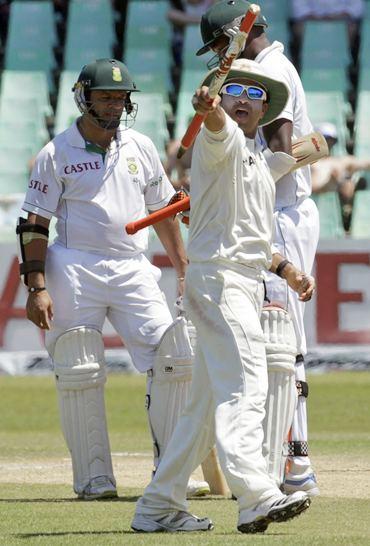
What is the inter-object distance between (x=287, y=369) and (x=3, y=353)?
8301mm

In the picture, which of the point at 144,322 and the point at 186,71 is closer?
the point at 144,322

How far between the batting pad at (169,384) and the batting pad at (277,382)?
657 mm

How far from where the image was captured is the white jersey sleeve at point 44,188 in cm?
701

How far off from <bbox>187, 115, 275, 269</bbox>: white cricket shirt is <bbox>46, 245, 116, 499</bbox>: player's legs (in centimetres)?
157

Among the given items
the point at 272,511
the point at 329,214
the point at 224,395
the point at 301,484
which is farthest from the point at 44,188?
the point at 329,214

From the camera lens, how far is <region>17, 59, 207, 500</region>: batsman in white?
6.96 m

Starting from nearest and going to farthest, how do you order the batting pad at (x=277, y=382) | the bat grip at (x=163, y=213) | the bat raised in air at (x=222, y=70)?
the bat raised in air at (x=222, y=70) < the bat grip at (x=163, y=213) < the batting pad at (x=277, y=382)

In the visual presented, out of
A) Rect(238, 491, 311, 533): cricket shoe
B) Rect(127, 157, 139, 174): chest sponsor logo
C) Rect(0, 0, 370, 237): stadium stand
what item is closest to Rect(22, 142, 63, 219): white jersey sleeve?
Rect(127, 157, 139, 174): chest sponsor logo

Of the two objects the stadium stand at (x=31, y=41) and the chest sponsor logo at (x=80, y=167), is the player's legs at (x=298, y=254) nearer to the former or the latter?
the chest sponsor logo at (x=80, y=167)

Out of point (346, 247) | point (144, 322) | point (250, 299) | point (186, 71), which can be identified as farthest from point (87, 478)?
point (186, 71)

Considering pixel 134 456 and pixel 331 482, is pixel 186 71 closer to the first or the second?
pixel 134 456

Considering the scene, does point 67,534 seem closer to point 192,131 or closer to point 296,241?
point 192,131

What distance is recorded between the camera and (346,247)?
1402 cm

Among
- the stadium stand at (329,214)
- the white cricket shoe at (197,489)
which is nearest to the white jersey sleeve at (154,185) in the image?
Answer: the white cricket shoe at (197,489)
